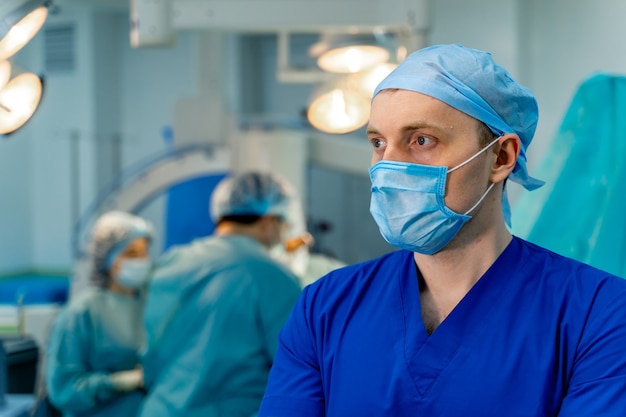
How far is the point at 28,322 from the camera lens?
3.56 m

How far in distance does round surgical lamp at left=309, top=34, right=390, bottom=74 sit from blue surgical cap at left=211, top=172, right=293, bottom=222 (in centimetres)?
43

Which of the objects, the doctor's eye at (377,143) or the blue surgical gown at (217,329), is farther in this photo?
the blue surgical gown at (217,329)

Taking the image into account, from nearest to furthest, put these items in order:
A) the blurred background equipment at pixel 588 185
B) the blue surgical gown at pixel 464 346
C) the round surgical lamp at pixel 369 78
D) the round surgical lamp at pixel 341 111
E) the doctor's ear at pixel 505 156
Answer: the blue surgical gown at pixel 464 346, the doctor's ear at pixel 505 156, the blurred background equipment at pixel 588 185, the round surgical lamp at pixel 341 111, the round surgical lamp at pixel 369 78

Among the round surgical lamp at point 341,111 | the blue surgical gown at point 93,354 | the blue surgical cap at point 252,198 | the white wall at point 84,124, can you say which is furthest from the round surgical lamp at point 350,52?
the white wall at point 84,124

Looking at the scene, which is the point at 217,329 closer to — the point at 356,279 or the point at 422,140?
the point at 356,279

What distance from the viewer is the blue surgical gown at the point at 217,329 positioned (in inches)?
89.7

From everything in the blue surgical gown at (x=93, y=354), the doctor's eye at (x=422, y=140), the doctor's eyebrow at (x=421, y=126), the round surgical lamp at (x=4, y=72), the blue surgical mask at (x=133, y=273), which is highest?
the round surgical lamp at (x=4, y=72)

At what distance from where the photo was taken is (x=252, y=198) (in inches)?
104

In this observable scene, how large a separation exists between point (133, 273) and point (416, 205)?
2025 millimetres

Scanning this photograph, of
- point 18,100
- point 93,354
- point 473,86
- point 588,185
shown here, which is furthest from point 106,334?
point 473,86

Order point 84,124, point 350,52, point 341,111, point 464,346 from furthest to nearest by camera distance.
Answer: point 84,124
point 350,52
point 341,111
point 464,346

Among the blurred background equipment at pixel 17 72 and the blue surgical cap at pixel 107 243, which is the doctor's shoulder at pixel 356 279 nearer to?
the blurred background equipment at pixel 17 72

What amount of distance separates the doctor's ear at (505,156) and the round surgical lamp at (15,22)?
793mm

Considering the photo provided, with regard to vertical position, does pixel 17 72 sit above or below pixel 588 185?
above
